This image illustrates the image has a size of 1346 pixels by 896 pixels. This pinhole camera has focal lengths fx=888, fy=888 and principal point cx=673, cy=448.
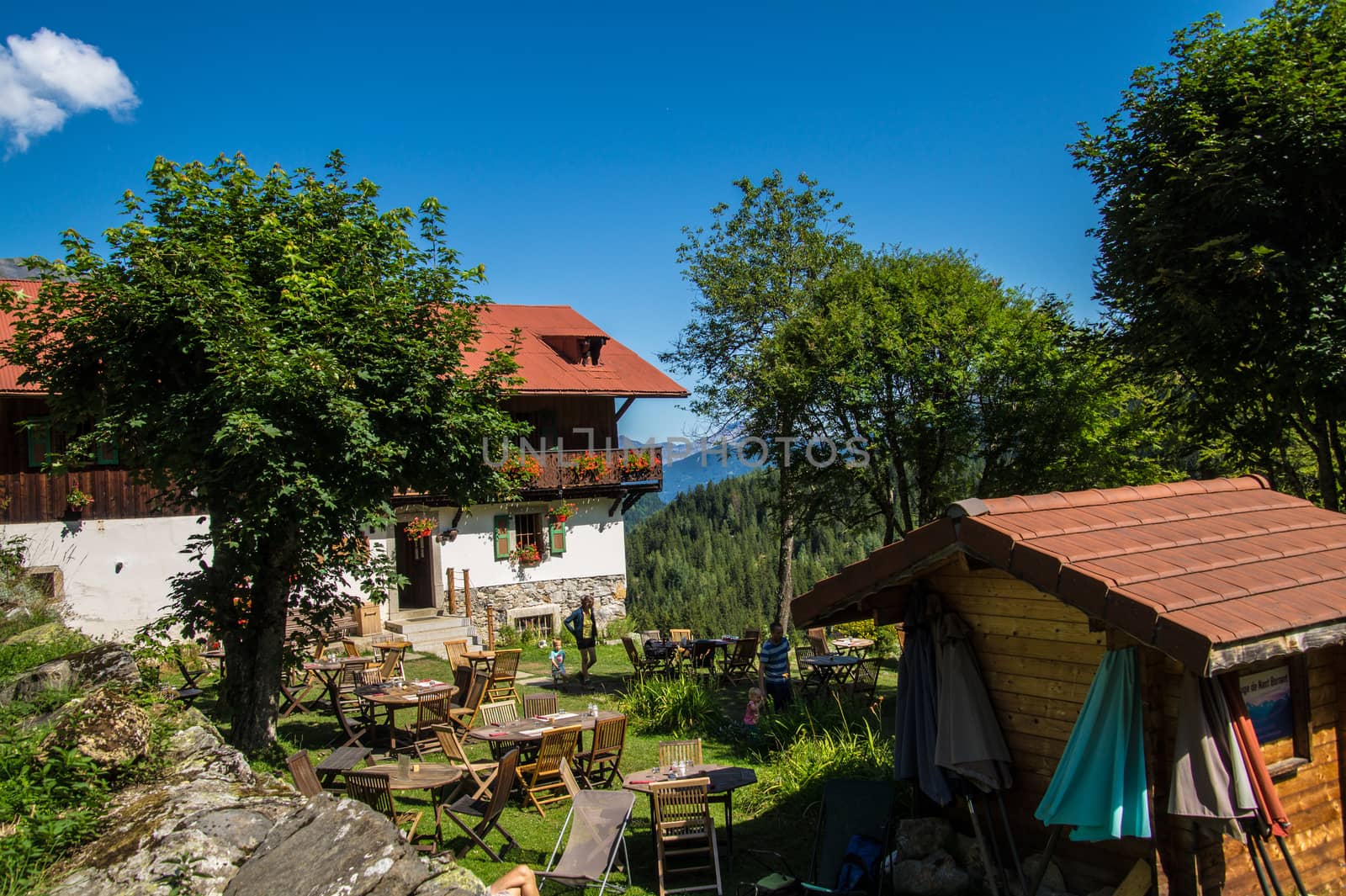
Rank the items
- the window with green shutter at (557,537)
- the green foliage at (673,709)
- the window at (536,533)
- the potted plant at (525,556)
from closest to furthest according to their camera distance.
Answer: the green foliage at (673,709)
the potted plant at (525,556)
the window at (536,533)
the window with green shutter at (557,537)

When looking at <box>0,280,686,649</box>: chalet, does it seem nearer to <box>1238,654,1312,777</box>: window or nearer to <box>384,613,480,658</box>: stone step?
<box>384,613,480,658</box>: stone step

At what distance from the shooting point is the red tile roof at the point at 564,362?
2384cm

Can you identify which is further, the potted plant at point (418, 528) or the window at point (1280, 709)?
the potted plant at point (418, 528)

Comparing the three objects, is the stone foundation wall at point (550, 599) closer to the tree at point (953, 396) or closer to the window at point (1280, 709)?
the tree at point (953, 396)

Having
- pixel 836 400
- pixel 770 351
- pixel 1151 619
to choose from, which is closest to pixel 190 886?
pixel 1151 619

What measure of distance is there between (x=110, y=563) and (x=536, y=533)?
971cm

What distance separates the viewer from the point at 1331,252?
1210cm

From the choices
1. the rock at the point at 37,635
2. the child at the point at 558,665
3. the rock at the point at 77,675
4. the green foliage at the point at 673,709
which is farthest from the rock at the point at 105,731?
the child at the point at 558,665

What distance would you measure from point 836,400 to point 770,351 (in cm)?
186

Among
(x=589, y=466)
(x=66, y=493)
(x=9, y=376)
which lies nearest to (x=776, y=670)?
(x=589, y=466)

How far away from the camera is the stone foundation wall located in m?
22.8

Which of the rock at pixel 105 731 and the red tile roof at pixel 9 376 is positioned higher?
the red tile roof at pixel 9 376

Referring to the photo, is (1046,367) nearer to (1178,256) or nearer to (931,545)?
(1178,256)

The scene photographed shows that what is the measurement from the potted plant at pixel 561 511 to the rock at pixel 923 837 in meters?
17.3
